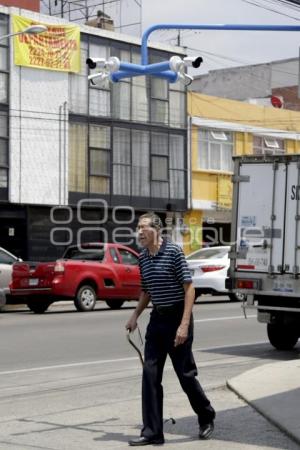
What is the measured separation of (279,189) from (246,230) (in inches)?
33.8

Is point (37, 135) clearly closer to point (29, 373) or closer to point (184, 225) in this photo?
point (184, 225)

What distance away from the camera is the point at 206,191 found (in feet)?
127

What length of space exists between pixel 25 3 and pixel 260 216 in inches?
846

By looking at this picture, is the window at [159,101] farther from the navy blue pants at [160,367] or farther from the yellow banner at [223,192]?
the navy blue pants at [160,367]

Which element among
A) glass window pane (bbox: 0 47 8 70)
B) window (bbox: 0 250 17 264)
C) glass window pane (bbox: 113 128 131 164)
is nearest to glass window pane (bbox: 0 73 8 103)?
glass window pane (bbox: 0 47 8 70)

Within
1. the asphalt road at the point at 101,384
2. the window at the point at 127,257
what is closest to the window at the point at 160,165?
the window at the point at 127,257

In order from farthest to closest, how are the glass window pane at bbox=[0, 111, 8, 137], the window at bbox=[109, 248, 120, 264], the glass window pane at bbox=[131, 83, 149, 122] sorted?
the glass window pane at bbox=[131, 83, 149, 122], the glass window pane at bbox=[0, 111, 8, 137], the window at bbox=[109, 248, 120, 264]

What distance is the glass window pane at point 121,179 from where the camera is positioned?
35188 millimetres

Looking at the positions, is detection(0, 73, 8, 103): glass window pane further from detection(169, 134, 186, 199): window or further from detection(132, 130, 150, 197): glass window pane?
detection(169, 134, 186, 199): window

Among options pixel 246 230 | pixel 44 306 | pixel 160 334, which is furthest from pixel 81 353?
pixel 44 306

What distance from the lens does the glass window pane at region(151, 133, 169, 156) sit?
120 feet

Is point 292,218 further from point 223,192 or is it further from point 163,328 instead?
point 223,192

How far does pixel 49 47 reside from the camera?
108 ft

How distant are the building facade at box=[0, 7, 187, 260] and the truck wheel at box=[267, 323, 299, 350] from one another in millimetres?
18114
